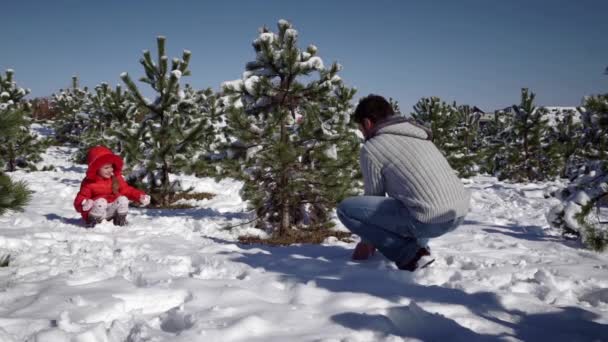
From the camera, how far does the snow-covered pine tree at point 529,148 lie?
20.1 metres

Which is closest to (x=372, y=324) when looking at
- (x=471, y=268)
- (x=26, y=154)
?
(x=471, y=268)

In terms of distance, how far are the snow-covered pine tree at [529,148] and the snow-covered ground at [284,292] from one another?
1792cm

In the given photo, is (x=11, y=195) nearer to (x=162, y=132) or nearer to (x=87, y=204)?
(x=87, y=204)

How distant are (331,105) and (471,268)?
353 cm

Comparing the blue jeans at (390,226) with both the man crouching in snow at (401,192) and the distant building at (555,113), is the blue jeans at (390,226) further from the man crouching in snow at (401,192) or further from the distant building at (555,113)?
the distant building at (555,113)

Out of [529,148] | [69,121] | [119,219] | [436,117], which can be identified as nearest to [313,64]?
Result: [119,219]

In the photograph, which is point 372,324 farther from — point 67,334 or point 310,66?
point 310,66

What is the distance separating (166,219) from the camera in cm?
636

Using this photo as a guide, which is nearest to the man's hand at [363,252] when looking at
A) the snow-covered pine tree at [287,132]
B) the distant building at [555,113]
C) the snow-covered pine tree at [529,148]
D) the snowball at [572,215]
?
the snow-covered pine tree at [287,132]

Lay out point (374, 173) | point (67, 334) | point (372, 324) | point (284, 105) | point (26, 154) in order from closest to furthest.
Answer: point (67, 334) → point (372, 324) → point (374, 173) → point (284, 105) → point (26, 154)

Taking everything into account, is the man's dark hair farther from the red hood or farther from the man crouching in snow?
the red hood

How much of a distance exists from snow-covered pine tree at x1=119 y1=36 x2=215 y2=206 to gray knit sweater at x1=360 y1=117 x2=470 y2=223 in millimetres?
5786

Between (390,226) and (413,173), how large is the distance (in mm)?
532

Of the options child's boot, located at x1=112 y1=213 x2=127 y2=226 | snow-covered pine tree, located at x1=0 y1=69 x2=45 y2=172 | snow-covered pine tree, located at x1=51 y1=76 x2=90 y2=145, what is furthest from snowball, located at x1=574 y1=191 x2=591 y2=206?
snow-covered pine tree, located at x1=51 y1=76 x2=90 y2=145
